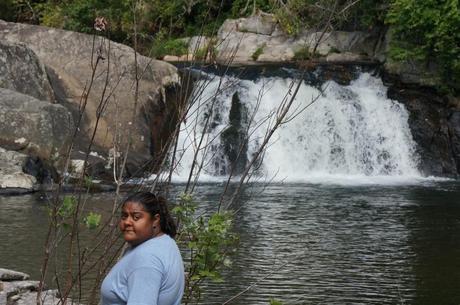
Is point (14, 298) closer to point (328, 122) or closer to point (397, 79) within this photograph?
point (328, 122)

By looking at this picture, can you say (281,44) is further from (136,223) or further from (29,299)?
(136,223)

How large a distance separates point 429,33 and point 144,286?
64.3 feet

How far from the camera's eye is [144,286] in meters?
3.43

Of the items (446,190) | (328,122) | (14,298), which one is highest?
(328,122)

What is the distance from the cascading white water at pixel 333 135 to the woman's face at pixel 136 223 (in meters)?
17.1

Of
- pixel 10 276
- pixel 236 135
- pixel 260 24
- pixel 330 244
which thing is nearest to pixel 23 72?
pixel 236 135

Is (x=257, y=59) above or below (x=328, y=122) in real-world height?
above

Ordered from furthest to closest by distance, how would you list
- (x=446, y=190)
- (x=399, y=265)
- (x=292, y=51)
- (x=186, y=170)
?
1. (x=292, y=51)
2. (x=186, y=170)
3. (x=446, y=190)
4. (x=399, y=265)

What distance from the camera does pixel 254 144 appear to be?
21.7 m

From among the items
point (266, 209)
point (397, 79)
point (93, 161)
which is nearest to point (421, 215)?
point (266, 209)

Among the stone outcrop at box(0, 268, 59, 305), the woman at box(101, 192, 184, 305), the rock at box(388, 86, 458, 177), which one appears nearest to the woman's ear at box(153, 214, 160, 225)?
the woman at box(101, 192, 184, 305)

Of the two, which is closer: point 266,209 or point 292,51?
point 266,209

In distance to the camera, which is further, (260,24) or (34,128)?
(260,24)

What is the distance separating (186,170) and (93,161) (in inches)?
99.6
